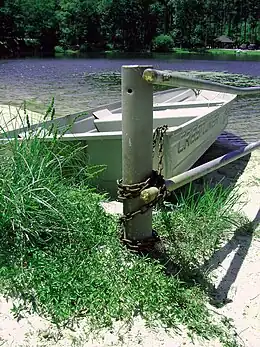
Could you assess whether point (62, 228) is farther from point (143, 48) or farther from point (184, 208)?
point (143, 48)

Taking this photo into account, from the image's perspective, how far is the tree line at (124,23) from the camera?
66.3 metres

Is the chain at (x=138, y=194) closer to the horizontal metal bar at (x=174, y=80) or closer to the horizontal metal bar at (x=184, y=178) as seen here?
the horizontal metal bar at (x=184, y=178)

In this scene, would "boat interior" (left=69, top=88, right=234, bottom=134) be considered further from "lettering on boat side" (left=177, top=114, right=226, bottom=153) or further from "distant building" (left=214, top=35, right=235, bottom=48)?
"distant building" (left=214, top=35, right=235, bottom=48)

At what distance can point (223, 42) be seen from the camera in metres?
82.8

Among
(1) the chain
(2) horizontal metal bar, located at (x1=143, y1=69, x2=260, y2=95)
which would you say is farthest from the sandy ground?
(2) horizontal metal bar, located at (x1=143, y1=69, x2=260, y2=95)

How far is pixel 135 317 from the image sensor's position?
2051 millimetres

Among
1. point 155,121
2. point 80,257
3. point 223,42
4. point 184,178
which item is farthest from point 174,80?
point 223,42

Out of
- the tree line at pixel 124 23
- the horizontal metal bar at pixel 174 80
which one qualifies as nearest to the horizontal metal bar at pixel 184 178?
the horizontal metal bar at pixel 174 80

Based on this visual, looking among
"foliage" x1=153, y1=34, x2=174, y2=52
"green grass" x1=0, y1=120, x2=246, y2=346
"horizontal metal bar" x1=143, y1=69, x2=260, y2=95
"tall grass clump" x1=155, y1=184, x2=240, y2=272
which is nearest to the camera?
"green grass" x1=0, y1=120, x2=246, y2=346

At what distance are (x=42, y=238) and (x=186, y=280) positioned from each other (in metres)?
0.87

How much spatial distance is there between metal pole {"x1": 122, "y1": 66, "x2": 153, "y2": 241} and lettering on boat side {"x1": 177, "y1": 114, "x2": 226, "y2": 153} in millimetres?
1863

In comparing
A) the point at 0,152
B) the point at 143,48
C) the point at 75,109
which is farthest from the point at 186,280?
the point at 143,48

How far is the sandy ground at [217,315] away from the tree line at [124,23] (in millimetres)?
61915

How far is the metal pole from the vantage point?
2273 mm
